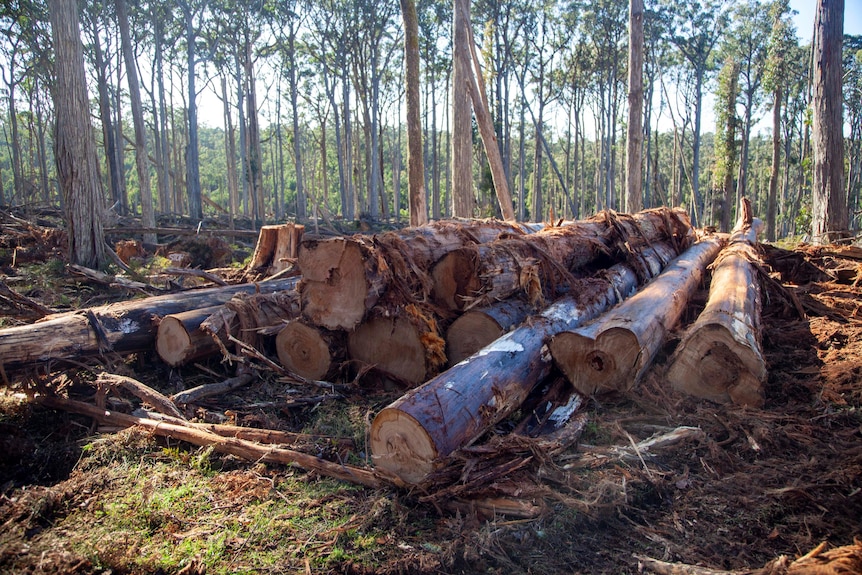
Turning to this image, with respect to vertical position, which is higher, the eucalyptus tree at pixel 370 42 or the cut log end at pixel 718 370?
the eucalyptus tree at pixel 370 42

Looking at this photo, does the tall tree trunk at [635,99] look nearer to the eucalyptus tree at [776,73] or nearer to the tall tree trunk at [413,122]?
the tall tree trunk at [413,122]

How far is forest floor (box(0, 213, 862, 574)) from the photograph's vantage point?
2.22m

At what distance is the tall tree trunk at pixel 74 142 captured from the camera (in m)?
8.26

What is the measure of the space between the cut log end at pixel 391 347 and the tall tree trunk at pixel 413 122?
185 inches

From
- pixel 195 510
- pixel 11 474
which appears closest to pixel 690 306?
pixel 195 510

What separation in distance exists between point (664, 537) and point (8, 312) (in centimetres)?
600

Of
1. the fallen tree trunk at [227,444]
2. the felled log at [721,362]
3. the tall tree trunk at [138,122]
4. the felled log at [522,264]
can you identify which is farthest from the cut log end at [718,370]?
the tall tree trunk at [138,122]

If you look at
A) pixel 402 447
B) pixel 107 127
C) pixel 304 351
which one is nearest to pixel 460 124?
pixel 304 351

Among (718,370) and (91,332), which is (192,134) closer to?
(91,332)

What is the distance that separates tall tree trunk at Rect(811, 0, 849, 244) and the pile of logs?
194 inches

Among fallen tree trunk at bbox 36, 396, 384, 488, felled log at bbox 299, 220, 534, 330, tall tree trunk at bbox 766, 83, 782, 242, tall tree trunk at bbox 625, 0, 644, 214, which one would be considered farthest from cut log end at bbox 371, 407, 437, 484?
tall tree trunk at bbox 766, 83, 782, 242

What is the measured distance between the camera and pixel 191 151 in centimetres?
2103

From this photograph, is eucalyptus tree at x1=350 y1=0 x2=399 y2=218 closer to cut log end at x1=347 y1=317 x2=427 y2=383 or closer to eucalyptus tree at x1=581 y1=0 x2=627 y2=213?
eucalyptus tree at x1=581 y1=0 x2=627 y2=213

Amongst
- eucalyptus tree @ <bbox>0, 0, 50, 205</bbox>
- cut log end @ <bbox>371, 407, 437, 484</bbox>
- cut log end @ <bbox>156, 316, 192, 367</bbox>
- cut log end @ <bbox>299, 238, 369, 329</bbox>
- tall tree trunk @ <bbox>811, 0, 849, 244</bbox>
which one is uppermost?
eucalyptus tree @ <bbox>0, 0, 50, 205</bbox>
